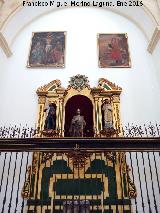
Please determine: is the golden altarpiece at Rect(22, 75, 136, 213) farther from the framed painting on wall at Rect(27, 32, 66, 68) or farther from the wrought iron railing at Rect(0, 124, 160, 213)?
the framed painting on wall at Rect(27, 32, 66, 68)

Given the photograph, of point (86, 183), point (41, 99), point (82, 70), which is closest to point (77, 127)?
point (86, 183)

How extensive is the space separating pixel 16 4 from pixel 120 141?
9.23 m

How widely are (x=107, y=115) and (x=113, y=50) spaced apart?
11.5 ft

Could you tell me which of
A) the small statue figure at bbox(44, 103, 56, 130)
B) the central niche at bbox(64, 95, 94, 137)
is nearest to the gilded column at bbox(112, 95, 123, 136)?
the central niche at bbox(64, 95, 94, 137)

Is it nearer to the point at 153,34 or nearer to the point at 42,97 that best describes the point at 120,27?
the point at 153,34

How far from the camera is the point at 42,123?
10.4m

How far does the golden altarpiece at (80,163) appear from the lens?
28.3 feet

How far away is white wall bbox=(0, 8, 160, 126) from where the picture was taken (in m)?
10.7

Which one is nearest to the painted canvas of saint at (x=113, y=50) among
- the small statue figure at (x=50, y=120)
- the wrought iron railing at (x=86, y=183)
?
the small statue figure at (x=50, y=120)

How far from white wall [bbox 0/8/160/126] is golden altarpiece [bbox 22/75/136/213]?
1.38 feet

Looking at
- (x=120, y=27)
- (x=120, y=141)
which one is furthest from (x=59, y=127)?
(x=120, y=27)

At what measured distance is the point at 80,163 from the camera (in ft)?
30.8

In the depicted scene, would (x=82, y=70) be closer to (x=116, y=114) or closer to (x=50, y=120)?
(x=116, y=114)

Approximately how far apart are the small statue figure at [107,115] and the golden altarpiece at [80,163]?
0.49ft
